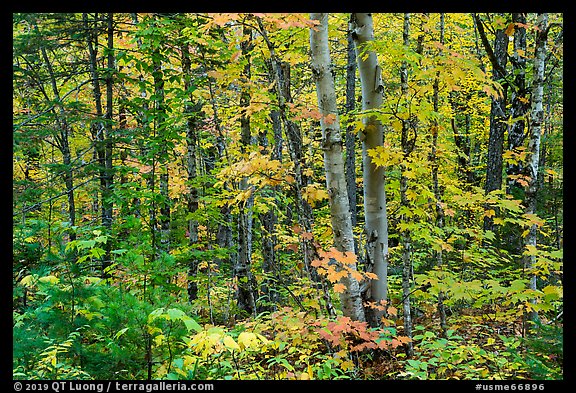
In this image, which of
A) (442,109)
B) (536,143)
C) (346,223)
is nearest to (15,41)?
(346,223)

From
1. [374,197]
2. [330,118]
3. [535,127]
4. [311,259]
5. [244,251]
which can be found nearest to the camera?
[330,118]

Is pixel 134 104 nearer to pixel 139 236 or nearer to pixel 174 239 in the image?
pixel 139 236

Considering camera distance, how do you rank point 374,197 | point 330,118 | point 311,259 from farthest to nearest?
point 374,197
point 311,259
point 330,118

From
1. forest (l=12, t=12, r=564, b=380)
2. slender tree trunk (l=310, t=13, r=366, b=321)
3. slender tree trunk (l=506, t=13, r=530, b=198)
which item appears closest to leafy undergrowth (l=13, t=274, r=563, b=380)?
forest (l=12, t=12, r=564, b=380)

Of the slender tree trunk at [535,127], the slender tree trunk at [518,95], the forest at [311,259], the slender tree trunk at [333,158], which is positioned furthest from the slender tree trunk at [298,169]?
the slender tree trunk at [518,95]

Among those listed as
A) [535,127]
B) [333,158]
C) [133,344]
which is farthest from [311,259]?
[535,127]

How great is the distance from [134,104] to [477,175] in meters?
15.8

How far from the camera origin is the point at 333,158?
15.8 ft

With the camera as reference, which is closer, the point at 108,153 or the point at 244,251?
the point at 108,153

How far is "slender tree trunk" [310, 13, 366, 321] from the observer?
4711mm

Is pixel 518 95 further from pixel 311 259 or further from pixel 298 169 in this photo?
pixel 311 259

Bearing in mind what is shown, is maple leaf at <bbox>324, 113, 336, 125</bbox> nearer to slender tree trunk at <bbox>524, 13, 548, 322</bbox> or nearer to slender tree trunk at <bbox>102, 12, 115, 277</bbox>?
slender tree trunk at <bbox>524, 13, 548, 322</bbox>
